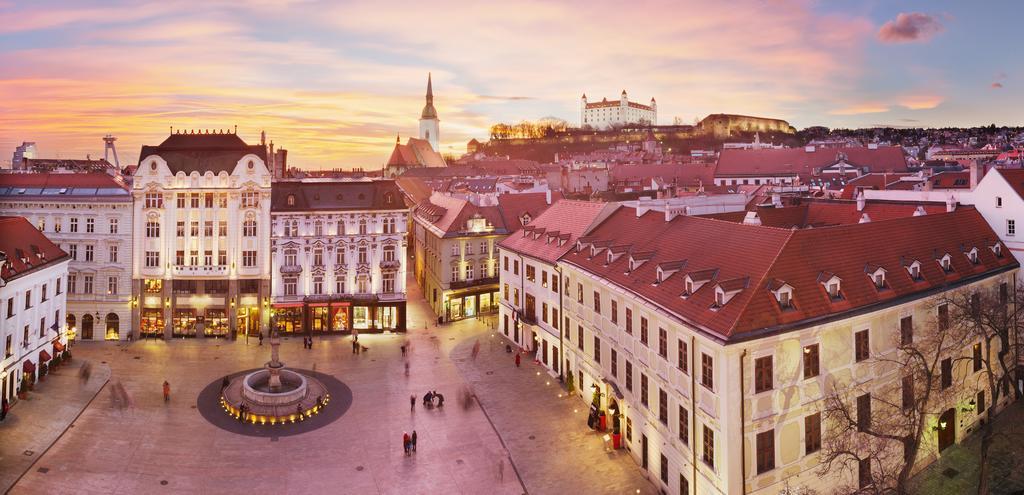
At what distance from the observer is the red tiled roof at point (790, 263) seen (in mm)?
25328

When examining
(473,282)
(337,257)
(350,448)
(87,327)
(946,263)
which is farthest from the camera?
(473,282)

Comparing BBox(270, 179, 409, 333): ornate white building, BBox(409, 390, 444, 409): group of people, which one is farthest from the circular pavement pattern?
BBox(270, 179, 409, 333): ornate white building

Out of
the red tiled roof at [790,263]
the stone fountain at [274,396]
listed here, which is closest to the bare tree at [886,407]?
the red tiled roof at [790,263]

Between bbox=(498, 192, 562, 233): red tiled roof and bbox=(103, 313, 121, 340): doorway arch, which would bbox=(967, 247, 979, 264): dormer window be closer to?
bbox=(498, 192, 562, 233): red tiled roof

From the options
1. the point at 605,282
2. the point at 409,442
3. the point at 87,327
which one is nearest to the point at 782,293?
the point at 605,282

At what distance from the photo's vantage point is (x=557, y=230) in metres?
49.3

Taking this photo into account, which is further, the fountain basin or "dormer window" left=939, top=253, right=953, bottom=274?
the fountain basin

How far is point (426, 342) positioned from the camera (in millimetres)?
53938

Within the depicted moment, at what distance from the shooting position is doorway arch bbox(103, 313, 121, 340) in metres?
54.3

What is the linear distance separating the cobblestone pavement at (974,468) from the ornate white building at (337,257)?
132 feet

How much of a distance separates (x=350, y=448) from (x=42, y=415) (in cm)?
1802

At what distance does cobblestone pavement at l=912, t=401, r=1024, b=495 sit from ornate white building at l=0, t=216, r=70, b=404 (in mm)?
48137

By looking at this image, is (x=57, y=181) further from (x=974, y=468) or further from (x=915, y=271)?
(x=974, y=468)

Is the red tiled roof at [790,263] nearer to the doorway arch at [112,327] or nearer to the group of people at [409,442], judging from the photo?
the group of people at [409,442]
